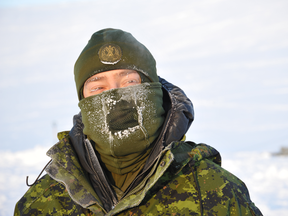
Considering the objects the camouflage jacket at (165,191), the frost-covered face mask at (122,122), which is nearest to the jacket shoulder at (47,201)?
the camouflage jacket at (165,191)

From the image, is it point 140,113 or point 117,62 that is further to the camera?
point 117,62

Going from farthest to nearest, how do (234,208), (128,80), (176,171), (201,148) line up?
Result: (128,80) < (201,148) < (176,171) < (234,208)

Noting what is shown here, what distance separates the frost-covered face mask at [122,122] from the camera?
83.7 inches

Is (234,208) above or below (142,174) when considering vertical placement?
below

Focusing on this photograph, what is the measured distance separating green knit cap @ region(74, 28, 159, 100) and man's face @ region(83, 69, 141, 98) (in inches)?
1.4

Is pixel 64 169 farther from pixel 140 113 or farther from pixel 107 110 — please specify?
pixel 140 113

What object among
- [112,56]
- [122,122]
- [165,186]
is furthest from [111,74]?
[165,186]

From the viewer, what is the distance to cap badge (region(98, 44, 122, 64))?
236 centimetres

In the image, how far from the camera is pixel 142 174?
82.1 inches

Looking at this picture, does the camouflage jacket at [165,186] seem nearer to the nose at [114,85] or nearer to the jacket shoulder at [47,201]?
the jacket shoulder at [47,201]

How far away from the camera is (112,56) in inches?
93.2

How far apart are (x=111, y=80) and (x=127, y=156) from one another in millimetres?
634

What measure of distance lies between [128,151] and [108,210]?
1.49 feet

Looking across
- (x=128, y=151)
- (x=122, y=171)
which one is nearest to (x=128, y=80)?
(x=128, y=151)
